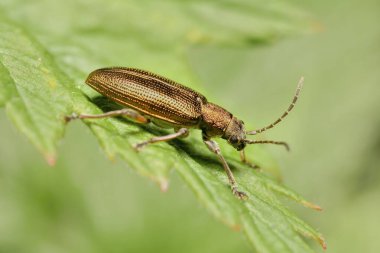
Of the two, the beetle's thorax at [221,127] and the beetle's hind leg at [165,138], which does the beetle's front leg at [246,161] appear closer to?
the beetle's thorax at [221,127]

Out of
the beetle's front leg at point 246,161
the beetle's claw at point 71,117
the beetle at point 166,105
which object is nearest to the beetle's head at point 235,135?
the beetle at point 166,105

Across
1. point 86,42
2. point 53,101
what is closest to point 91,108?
point 53,101

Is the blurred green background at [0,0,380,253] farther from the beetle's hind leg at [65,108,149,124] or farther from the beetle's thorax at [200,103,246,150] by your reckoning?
the beetle's hind leg at [65,108,149,124]

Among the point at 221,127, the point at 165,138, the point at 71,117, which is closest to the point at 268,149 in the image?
the point at 221,127

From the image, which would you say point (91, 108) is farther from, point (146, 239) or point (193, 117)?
point (146, 239)

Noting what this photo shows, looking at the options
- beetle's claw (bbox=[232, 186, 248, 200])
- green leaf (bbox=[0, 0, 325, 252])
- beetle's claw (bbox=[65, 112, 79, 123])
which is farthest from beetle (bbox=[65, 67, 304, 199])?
beetle's claw (bbox=[65, 112, 79, 123])

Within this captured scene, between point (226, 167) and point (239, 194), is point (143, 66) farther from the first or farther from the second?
point (239, 194)
